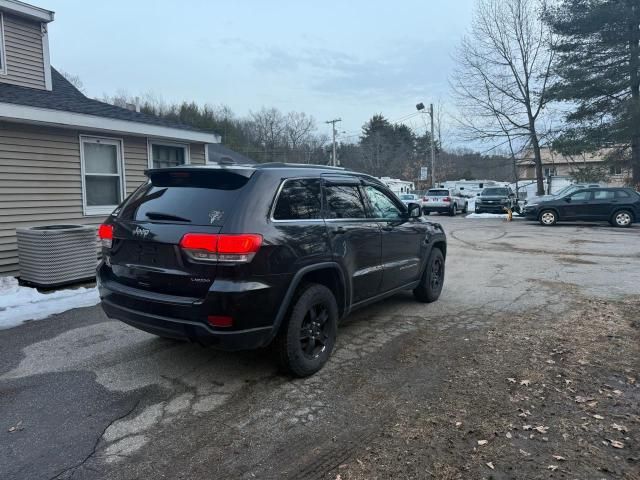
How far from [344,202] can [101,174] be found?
6.59m

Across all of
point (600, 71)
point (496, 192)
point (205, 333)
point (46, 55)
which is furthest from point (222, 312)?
point (600, 71)

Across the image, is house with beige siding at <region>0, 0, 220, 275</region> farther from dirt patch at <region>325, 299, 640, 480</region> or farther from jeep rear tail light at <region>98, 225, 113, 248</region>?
dirt patch at <region>325, 299, 640, 480</region>

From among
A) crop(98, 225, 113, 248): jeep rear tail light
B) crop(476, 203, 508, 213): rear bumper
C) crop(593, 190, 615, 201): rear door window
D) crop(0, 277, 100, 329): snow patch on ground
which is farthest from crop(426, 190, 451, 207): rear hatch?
crop(98, 225, 113, 248): jeep rear tail light

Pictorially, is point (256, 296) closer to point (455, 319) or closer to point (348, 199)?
point (348, 199)

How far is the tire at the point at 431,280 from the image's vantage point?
6.25m

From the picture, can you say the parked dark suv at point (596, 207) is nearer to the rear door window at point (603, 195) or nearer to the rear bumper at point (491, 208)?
the rear door window at point (603, 195)

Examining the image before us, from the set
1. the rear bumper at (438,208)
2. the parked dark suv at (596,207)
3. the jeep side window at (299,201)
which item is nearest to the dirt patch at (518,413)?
the jeep side window at (299,201)

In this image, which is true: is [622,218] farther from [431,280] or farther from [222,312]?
[222,312]

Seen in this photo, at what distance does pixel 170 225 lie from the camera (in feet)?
11.5

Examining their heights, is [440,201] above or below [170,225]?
above

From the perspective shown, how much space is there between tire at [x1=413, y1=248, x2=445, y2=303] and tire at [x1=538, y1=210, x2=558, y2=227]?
1567 cm

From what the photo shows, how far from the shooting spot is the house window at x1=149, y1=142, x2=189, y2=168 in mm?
10203

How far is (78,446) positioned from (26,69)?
10140 mm

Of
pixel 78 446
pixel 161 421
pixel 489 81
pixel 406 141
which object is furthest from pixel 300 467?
pixel 406 141
